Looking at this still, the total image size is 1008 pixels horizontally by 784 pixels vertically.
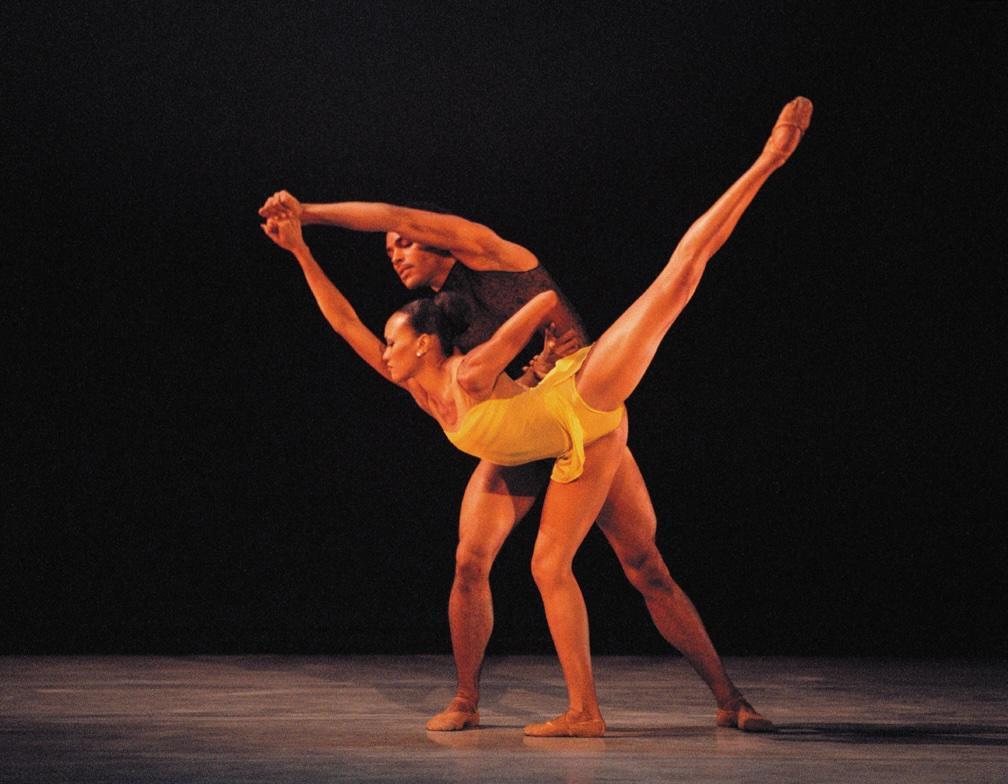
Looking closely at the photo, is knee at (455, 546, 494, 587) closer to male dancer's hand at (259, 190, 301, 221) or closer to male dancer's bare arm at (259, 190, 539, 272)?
male dancer's bare arm at (259, 190, 539, 272)

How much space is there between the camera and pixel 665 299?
3264 millimetres

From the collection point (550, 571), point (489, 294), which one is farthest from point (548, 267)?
point (550, 571)

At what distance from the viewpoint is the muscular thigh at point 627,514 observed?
340 centimetres

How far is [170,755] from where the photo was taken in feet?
9.47

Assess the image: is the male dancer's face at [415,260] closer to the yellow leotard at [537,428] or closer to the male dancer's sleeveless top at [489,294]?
the male dancer's sleeveless top at [489,294]

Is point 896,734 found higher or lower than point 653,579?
lower

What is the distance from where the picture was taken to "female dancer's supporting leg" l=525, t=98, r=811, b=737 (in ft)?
10.6

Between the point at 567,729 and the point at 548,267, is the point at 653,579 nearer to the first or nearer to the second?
the point at 567,729

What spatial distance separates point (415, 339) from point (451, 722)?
85 cm

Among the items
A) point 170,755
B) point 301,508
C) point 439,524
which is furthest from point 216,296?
point 170,755

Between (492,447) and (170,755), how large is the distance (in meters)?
0.92

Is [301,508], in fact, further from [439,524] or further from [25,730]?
[25,730]

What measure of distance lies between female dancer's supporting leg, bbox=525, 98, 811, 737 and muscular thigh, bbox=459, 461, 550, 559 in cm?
15

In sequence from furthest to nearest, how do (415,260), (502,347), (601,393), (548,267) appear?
(548,267) < (415,260) < (601,393) < (502,347)
